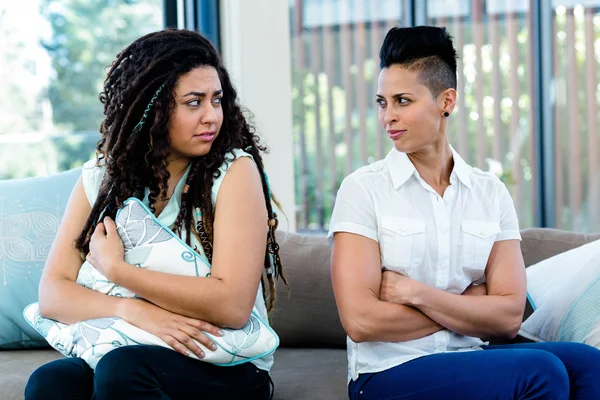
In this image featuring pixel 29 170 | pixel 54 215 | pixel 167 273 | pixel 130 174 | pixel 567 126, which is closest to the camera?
pixel 167 273

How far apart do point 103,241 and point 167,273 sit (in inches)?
6.4

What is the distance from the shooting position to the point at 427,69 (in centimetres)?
192

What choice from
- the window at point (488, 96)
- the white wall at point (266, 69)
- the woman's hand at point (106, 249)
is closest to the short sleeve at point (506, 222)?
the woman's hand at point (106, 249)

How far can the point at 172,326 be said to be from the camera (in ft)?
5.72

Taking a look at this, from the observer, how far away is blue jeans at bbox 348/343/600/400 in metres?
1.64

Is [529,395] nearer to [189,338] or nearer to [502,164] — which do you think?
[189,338]

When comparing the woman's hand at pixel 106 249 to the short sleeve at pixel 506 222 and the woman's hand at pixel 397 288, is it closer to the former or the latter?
the woman's hand at pixel 397 288

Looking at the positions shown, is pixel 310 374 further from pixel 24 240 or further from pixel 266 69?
pixel 266 69

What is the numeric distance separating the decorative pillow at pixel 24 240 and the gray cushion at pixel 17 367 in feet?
0.16

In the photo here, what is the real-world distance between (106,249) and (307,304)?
0.76 m

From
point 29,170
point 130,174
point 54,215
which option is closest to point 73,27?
point 29,170

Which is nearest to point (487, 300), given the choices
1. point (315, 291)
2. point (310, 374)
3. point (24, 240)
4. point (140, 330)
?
point (310, 374)

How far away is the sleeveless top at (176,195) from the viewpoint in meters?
1.89

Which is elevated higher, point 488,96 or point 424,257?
point 488,96
